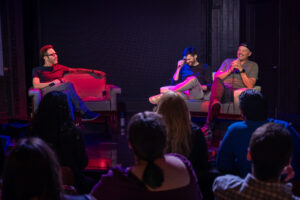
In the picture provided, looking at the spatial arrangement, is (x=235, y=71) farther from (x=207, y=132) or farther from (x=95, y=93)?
(x=95, y=93)

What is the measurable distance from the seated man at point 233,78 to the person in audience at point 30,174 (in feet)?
12.5

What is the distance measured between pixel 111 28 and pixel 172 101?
5.34 metres

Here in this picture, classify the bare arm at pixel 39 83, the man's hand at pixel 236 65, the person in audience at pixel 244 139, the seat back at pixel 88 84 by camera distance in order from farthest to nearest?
the seat back at pixel 88 84
the bare arm at pixel 39 83
the man's hand at pixel 236 65
the person in audience at pixel 244 139

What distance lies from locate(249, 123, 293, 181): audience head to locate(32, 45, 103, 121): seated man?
3972 mm

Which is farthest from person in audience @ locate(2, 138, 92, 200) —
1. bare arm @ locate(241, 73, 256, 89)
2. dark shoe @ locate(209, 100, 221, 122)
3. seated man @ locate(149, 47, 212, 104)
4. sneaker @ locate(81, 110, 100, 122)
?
bare arm @ locate(241, 73, 256, 89)

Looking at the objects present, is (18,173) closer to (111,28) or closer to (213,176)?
(213,176)

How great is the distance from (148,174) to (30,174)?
45cm

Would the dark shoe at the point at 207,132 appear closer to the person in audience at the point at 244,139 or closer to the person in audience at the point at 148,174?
the person in audience at the point at 244,139

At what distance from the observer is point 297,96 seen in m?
5.90

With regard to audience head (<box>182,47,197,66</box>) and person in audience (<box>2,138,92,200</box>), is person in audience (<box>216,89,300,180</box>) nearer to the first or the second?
person in audience (<box>2,138,92,200</box>)

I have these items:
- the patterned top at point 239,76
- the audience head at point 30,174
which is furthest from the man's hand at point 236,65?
the audience head at point 30,174

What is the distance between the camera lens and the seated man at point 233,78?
504 centimetres

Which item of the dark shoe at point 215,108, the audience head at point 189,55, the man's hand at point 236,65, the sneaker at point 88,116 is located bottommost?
the sneaker at point 88,116

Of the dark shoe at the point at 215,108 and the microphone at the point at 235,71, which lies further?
the microphone at the point at 235,71
